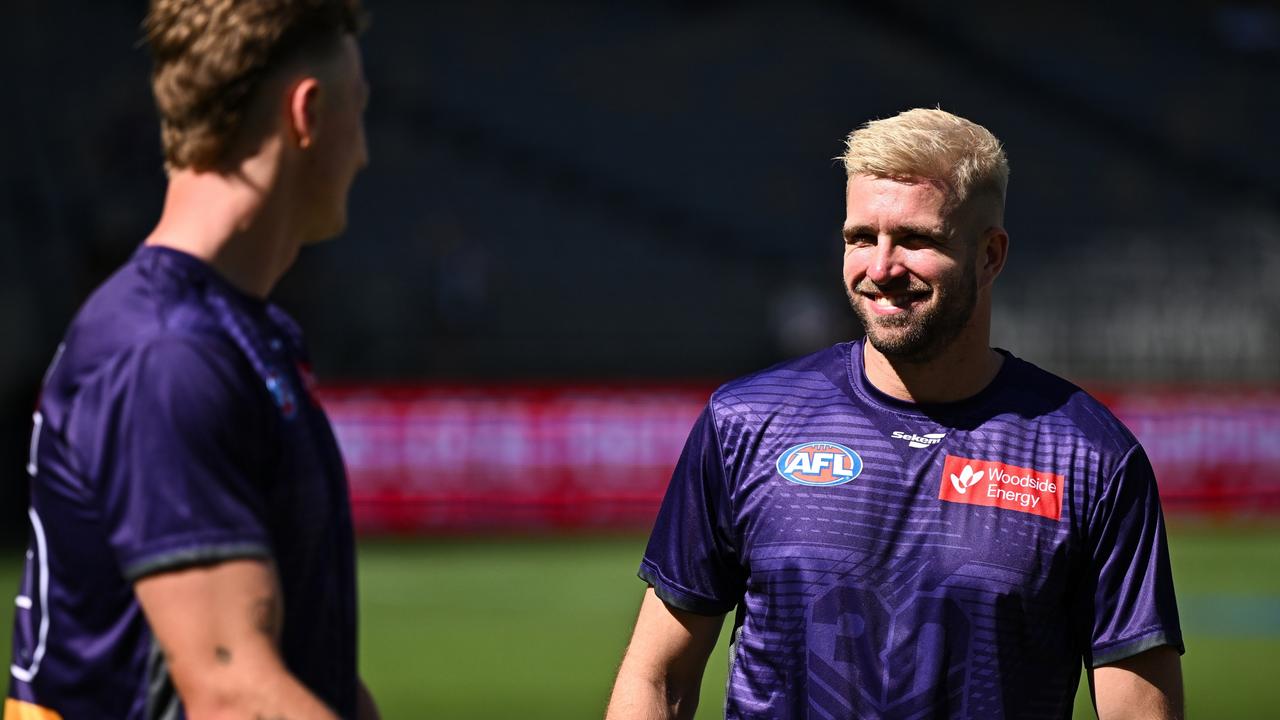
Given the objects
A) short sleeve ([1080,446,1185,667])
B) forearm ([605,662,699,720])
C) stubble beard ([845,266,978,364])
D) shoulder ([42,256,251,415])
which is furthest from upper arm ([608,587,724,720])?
shoulder ([42,256,251,415])

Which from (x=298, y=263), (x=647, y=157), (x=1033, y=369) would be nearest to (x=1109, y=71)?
(x=647, y=157)

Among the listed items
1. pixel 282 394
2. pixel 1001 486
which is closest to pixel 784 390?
pixel 1001 486

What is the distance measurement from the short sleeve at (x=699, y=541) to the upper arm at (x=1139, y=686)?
83 cm

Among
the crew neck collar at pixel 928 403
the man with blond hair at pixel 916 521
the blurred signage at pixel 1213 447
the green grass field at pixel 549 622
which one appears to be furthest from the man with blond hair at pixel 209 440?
the blurred signage at pixel 1213 447

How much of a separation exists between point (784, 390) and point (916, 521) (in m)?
0.45

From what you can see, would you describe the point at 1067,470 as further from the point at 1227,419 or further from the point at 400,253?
the point at 400,253

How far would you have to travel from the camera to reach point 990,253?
12.6 ft

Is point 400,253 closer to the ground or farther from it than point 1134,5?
closer to the ground

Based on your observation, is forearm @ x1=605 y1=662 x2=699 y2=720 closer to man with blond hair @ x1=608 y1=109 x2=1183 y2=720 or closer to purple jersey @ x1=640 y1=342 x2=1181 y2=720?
man with blond hair @ x1=608 y1=109 x2=1183 y2=720

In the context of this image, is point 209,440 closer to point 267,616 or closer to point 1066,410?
point 267,616

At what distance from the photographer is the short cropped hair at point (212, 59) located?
102 inches

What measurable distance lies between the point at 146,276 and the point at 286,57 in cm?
40

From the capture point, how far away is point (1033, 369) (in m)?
3.97

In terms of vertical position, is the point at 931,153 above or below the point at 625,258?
above
